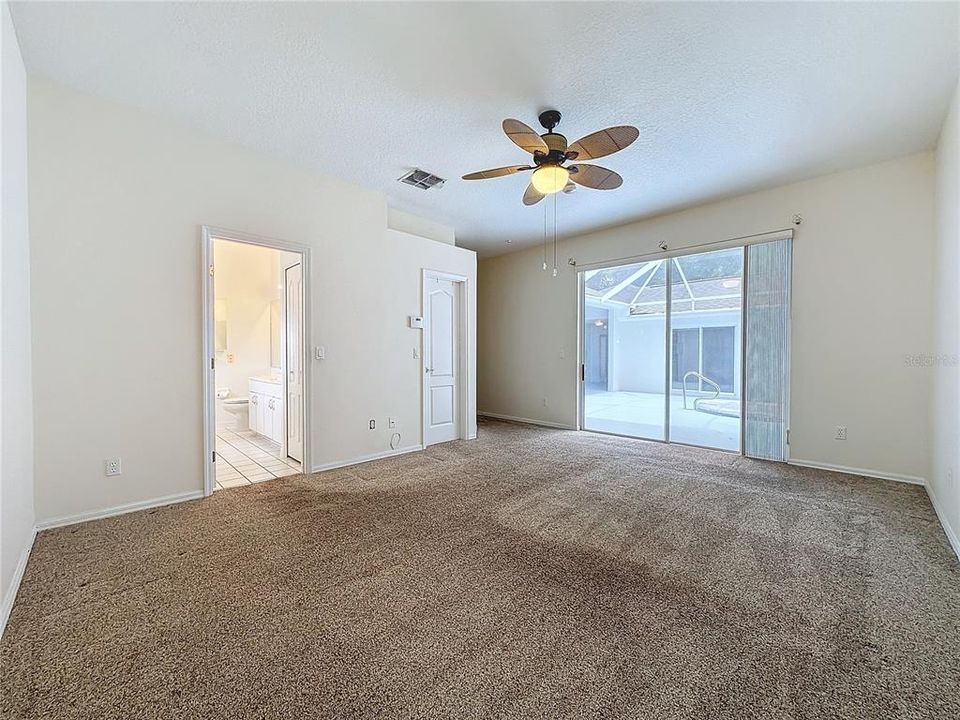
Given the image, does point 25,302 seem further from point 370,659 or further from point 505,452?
point 505,452

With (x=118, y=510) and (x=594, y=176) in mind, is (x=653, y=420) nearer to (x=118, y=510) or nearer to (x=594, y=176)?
(x=594, y=176)

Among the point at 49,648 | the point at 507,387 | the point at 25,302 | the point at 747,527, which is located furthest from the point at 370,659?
the point at 507,387

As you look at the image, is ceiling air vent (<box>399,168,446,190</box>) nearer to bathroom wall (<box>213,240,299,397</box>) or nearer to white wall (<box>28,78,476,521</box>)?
white wall (<box>28,78,476,521</box>)

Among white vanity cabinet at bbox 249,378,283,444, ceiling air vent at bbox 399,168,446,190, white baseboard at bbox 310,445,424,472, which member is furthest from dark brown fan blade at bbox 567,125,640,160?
white vanity cabinet at bbox 249,378,283,444

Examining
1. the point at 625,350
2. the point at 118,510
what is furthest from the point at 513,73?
the point at 625,350

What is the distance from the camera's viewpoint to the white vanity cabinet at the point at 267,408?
205 inches

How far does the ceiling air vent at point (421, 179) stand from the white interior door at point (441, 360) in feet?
3.72

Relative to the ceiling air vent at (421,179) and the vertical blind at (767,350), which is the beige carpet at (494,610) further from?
the ceiling air vent at (421,179)

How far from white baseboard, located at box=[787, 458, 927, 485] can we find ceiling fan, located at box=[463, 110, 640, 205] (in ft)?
11.6

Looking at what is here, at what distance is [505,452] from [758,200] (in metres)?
3.97

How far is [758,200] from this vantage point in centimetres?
466

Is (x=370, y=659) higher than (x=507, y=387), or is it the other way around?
(x=507, y=387)

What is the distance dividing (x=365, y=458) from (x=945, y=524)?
4.68 m

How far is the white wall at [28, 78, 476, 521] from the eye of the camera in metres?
2.82
